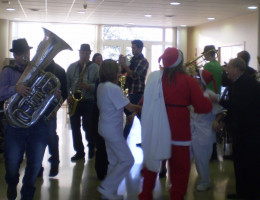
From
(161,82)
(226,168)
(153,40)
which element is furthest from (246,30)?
(161,82)

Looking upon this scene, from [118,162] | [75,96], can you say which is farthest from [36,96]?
[75,96]

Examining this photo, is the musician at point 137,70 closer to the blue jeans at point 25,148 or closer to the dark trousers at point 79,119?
the dark trousers at point 79,119

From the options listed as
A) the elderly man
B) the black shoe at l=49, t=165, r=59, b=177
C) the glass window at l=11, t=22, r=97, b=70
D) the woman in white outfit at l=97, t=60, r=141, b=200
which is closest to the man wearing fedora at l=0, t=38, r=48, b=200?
the woman in white outfit at l=97, t=60, r=141, b=200

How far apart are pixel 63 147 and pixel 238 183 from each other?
130 inches

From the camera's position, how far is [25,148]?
352 centimetres

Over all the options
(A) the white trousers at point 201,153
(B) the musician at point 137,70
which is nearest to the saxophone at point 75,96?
(B) the musician at point 137,70

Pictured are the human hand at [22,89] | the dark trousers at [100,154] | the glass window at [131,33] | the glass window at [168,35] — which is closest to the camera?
the human hand at [22,89]

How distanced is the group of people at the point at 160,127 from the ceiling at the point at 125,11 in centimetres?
606

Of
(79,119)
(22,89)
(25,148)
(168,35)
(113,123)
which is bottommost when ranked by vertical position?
(25,148)

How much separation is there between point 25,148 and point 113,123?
2.82ft

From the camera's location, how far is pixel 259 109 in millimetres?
3672

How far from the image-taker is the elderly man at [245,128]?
144 inches

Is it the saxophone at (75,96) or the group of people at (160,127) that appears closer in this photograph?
the group of people at (160,127)

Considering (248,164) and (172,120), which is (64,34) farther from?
(172,120)
